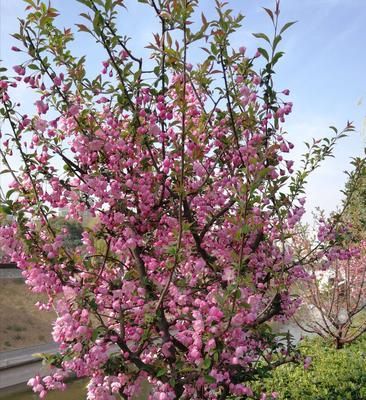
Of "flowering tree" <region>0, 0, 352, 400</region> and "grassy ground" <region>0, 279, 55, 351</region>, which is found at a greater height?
"flowering tree" <region>0, 0, 352, 400</region>

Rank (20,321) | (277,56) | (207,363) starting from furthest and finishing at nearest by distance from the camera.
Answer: (20,321), (277,56), (207,363)

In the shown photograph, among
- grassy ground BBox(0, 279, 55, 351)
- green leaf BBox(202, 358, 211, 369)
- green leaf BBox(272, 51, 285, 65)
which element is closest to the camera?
green leaf BBox(202, 358, 211, 369)

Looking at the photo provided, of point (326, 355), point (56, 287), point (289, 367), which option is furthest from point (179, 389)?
point (326, 355)

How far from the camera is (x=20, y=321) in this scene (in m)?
17.8

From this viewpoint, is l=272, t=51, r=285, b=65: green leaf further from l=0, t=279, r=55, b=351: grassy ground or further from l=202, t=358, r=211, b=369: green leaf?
l=0, t=279, r=55, b=351: grassy ground

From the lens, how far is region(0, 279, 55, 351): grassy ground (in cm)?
1603

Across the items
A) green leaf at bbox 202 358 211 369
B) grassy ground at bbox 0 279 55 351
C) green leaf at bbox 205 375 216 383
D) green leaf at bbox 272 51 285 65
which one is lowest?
grassy ground at bbox 0 279 55 351

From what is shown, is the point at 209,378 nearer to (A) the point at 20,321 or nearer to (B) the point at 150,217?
(B) the point at 150,217

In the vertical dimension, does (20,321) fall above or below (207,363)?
below

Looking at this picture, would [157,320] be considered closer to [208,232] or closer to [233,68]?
[208,232]

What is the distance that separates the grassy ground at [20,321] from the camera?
1603cm

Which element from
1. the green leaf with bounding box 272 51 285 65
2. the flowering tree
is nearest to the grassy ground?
the flowering tree

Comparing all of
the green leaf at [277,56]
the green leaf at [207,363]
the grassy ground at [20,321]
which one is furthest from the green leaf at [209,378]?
the grassy ground at [20,321]

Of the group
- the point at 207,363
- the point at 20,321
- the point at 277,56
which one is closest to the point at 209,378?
the point at 207,363
